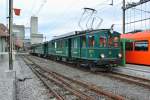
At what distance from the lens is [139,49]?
24.0m

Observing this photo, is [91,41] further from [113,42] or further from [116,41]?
[116,41]

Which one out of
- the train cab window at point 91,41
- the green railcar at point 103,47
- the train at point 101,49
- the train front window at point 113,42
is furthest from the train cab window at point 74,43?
the train front window at point 113,42

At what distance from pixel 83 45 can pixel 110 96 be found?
11650 mm

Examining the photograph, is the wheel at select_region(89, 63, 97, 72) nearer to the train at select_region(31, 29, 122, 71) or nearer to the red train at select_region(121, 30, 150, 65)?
the train at select_region(31, 29, 122, 71)

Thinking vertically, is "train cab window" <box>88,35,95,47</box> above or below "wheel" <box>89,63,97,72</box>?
above

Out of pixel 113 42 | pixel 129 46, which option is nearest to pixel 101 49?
pixel 113 42

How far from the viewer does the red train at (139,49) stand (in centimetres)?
2277

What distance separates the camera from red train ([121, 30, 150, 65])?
22.8 m

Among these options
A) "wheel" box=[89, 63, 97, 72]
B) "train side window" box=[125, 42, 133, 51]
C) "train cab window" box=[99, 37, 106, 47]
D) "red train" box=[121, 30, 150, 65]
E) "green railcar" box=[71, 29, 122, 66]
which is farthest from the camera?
"train side window" box=[125, 42, 133, 51]

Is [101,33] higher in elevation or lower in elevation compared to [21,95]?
higher

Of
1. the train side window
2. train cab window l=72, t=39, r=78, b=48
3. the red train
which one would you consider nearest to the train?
train cab window l=72, t=39, r=78, b=48

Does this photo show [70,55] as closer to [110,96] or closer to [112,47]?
[112,47]

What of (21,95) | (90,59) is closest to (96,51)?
(90,59)

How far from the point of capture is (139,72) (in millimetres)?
19234
